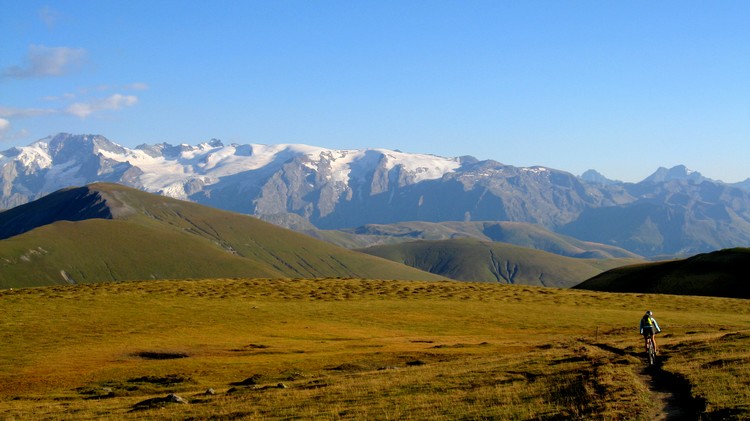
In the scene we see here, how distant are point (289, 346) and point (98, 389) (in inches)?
973

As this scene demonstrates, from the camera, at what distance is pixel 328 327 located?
91.2 metres

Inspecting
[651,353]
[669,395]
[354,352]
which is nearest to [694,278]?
[354,352]

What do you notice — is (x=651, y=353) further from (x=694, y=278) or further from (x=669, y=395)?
(x=694, y=278)

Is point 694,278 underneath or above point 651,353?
above

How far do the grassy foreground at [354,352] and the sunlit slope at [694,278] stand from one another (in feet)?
141

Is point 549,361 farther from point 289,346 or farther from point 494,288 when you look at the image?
point 494,288

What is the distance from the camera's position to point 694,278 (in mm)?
172000

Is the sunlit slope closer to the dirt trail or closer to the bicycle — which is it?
the bicycle

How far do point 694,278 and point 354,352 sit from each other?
13063 centimetres

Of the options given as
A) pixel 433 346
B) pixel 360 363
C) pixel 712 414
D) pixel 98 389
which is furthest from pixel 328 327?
pixel 712 414

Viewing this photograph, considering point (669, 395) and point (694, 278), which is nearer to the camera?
point (669, 395)

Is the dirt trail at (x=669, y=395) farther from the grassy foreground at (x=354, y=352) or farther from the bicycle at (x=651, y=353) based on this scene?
the bicycle at (x=651, y=353)

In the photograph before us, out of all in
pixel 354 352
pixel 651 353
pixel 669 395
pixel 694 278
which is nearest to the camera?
pixel 669 395

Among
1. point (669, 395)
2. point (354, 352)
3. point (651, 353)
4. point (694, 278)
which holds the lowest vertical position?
point (354, 352)
